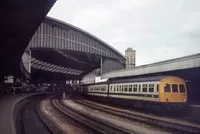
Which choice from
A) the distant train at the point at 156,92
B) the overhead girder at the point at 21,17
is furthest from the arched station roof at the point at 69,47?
the overhead girder at the point at 21,17

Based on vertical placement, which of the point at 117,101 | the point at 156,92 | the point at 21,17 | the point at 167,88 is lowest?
the point at 117,101

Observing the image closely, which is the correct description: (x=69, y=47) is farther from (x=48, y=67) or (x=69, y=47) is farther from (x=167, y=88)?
(x=167, y=88)

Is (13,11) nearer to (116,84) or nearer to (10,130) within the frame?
(10,130)

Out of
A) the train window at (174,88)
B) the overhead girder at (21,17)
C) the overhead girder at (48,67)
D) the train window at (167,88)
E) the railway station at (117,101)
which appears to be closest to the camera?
the overhead girder at (21,17)

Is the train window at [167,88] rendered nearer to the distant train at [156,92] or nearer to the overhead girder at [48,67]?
the distant train at [156,92]

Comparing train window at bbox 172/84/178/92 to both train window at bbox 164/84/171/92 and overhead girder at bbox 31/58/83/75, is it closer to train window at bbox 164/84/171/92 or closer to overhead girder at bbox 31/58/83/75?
train window at bbox 164/84/171/92

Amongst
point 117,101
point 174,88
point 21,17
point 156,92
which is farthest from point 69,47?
point 21,17

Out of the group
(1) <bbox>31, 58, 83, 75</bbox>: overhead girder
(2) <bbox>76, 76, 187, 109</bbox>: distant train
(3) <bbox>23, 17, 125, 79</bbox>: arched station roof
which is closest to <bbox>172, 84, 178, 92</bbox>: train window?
(2) <bbox>76, 76, 187, 109</bbox>: distant train

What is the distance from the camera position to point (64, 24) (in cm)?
5944

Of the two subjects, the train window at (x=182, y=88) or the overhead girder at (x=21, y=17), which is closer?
the overhead girder at (x=21, y=17)

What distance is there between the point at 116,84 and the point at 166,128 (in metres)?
14.6

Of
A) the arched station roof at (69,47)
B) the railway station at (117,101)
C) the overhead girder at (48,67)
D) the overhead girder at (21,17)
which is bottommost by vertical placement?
the railway station at (117,101)

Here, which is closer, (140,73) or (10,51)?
(10,51)

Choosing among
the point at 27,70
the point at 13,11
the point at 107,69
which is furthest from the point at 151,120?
the point at 107,69
